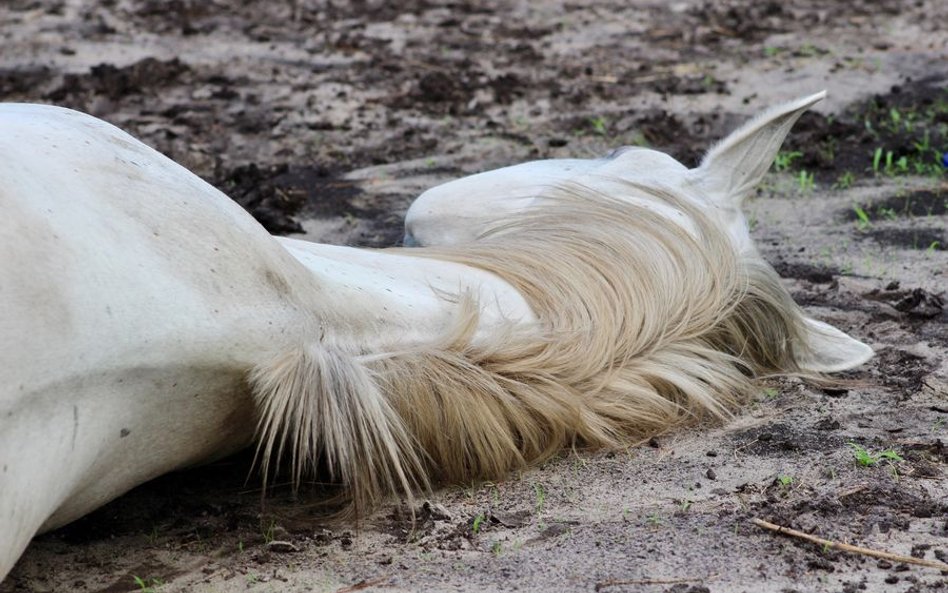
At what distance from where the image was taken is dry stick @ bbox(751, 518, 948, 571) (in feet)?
6.21

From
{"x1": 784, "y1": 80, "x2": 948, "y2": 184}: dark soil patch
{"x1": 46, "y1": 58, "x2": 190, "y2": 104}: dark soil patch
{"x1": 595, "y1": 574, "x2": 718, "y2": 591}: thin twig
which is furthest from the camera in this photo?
{"x1": 46, "y1": 58, "x2": 190, "y2": 104}: dark soil patch

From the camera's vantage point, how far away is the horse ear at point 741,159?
2867 mm

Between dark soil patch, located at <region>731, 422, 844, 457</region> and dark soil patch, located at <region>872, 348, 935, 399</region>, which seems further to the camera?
dark soil patch, located at <region>872, 348, 935, 399</region>

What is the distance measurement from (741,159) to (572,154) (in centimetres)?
170

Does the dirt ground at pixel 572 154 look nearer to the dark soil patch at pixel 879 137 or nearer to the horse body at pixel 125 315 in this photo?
the dark soil patch at pixel 879 137

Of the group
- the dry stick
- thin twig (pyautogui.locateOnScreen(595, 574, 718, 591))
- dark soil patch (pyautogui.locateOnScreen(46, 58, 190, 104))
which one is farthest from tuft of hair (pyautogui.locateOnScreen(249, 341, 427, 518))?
dark soil patch (pyautogui.locateOnScreen(46, 58, 190, 104))

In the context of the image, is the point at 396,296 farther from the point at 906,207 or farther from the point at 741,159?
the point at 906,207

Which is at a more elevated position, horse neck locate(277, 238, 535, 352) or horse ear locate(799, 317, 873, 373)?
horse neck locate(277, 238, 535, 352)

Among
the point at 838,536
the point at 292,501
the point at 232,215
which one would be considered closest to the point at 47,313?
the point at 232,215

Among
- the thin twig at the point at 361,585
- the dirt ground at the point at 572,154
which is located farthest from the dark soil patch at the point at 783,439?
the thin twig at the point at 361,585

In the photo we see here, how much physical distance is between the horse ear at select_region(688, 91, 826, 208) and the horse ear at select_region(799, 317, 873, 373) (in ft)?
1.11

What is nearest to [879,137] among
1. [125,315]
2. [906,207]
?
[906,207]

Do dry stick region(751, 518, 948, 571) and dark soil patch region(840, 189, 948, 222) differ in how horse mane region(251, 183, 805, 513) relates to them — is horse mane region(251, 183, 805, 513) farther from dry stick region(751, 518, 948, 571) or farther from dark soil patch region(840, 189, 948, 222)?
dark soil patch region(840, 189, 948, 222)

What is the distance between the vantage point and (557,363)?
231 centimetres
